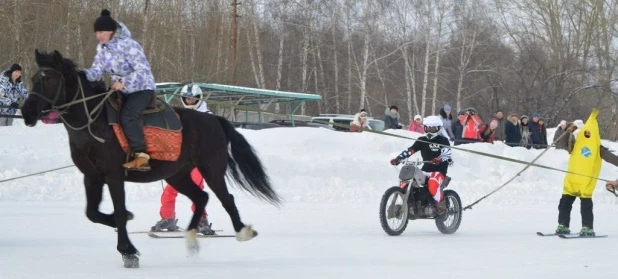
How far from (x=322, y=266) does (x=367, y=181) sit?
12.9 metres

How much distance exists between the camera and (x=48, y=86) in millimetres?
9062

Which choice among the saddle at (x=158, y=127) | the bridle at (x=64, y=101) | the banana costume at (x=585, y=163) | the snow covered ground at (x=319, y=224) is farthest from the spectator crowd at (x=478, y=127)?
the bridle at (x=64, y=101)

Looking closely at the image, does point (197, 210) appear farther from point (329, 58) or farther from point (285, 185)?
point (329, 58)

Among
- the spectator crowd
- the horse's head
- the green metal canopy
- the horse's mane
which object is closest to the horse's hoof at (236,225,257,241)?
the horse's mane

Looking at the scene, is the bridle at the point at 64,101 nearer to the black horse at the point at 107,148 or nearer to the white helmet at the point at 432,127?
the black horse at the point at 107,148

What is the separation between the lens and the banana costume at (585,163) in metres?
13.6

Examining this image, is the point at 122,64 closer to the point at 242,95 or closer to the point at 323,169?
the point at 323,169

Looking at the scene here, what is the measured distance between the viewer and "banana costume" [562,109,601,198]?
13.6m

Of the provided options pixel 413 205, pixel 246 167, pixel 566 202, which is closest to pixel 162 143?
pixel 246 167

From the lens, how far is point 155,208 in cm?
1664

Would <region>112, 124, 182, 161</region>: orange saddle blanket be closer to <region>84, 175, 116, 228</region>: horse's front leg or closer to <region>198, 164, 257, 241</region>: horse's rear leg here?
<region>198, 164, 257, 241</region>: horse's rear leg

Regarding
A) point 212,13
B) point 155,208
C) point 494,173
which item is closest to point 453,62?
point 212,13

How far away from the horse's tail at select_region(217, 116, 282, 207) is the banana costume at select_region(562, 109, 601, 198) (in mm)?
4622

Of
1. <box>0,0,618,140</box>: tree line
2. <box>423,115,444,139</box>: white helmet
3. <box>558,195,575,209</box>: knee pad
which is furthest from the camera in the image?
<box>0,0,618,140</box>: tree line
